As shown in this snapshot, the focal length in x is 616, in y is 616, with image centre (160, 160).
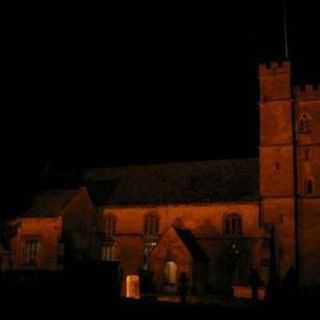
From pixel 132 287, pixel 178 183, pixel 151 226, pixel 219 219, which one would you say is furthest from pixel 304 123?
pixel 132 287

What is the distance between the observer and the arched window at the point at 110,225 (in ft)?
183

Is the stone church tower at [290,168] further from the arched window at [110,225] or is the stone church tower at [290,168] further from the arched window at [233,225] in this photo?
the arched window at [110,225]

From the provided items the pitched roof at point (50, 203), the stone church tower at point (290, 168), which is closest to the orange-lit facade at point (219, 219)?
the stone church tower at point (290, 168)

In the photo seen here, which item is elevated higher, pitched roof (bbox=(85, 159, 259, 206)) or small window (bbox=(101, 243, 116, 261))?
pitched roof (bbox=(85, 159, 259, 206))

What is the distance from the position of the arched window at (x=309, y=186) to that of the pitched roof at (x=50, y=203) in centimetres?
1938

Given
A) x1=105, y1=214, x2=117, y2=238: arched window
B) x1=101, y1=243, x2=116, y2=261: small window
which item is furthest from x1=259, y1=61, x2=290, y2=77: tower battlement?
x1=101, y1=243, x2=116, y2=261: small window

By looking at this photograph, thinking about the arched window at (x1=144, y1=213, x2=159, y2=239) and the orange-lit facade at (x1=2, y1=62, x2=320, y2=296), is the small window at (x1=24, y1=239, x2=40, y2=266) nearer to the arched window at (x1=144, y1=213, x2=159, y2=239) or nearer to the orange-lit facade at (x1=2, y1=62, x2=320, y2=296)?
the orange-lit facade at (x1=2, y1=62, x2=320, y2=296)

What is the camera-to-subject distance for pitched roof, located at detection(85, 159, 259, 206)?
5331 centimetres

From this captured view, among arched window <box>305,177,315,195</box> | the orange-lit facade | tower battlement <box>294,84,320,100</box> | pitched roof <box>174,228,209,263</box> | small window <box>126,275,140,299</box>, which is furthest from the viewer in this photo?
tower battlement <box>294,84,320,100</box>

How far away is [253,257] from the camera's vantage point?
164 ft

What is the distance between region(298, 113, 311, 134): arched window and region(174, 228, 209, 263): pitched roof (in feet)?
41.4

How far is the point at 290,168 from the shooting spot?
163 feet

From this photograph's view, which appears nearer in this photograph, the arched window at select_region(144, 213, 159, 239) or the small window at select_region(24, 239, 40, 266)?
the small window at select_region(24, 239, 40, 266)

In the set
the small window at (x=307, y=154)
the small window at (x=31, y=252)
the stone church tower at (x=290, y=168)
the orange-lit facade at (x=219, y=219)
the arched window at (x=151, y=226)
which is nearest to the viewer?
the stone church tower at (x=290, y=168)
